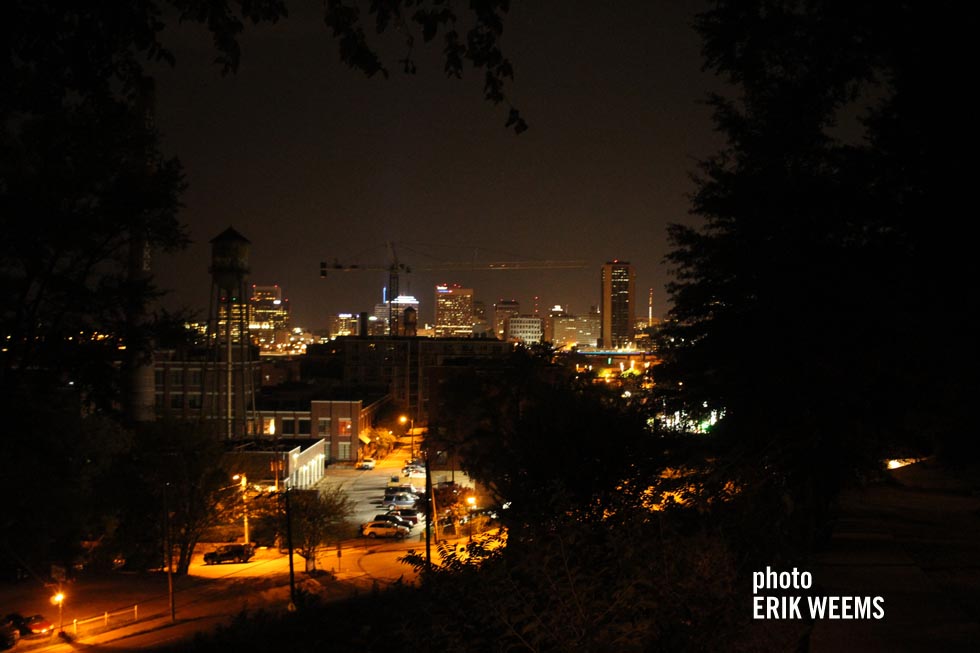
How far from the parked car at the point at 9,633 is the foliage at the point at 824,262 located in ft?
48.0

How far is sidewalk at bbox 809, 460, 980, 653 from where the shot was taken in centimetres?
458

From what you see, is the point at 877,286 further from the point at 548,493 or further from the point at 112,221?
the point at 112,221

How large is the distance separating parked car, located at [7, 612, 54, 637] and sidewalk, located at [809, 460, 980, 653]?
16413 millimetres

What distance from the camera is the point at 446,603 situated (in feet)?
12.0

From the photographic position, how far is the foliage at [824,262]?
4.96 metres

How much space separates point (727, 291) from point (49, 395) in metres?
7.96

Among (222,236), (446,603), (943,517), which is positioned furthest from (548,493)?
(222,236)

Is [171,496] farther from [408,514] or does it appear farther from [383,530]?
[408,514]

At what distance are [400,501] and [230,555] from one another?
8717 millimetres

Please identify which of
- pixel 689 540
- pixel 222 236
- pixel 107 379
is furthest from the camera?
pixel 222 236

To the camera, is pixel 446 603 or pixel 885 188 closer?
pixel 446 603

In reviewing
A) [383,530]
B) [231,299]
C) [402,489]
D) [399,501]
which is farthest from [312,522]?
[231,299]

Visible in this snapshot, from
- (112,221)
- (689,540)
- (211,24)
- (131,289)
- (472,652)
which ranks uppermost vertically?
(211,24)

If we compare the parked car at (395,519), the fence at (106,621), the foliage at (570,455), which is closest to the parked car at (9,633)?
the fence at (106,621)
